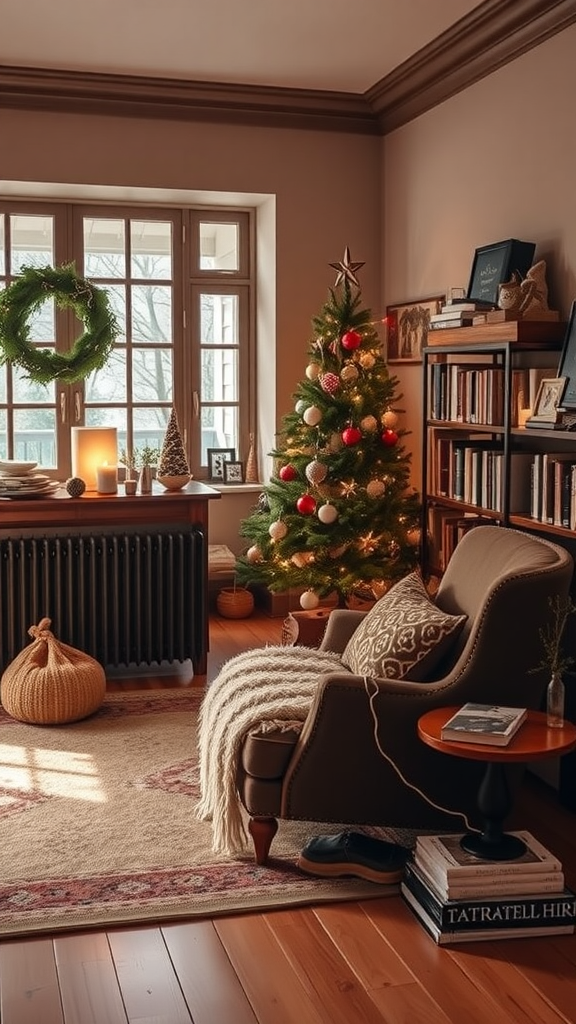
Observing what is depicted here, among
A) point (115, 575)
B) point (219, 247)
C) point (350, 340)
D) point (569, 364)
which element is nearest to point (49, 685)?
point (115, 575)

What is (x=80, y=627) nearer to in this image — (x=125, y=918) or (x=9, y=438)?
(x=9, y=438)

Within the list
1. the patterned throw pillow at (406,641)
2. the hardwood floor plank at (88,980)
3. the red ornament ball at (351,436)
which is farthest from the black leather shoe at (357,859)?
the red ornament ball at (351,436)

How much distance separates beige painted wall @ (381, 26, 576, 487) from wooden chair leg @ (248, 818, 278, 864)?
2555mm

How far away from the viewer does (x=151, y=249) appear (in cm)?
723

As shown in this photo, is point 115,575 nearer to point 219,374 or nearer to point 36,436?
point 36,436

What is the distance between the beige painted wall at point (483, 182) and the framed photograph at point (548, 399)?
502mm

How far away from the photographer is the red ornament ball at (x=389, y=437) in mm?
5926

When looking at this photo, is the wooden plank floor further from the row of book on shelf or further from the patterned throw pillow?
the row of book on shelf

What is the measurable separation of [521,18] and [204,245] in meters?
2.91

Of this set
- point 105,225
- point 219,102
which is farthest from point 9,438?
point 219,102

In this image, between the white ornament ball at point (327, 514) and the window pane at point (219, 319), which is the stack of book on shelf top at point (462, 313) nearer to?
the white ornament ball at point (327, 514)

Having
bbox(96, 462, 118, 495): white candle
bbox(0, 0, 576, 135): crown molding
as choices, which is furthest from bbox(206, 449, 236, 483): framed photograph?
bbox(0, 0, 576, 135): crown molding

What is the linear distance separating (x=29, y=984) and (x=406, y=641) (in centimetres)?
152

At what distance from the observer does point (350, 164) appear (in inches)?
276
